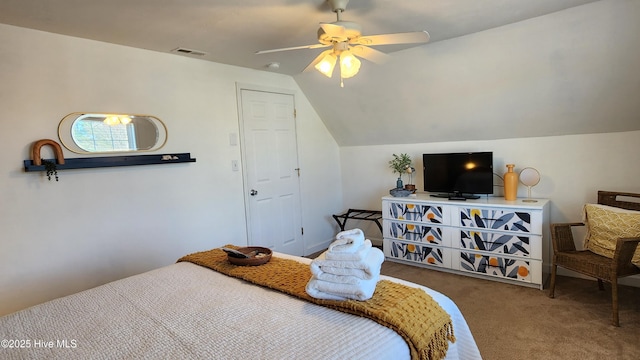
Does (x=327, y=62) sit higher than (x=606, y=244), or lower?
higher

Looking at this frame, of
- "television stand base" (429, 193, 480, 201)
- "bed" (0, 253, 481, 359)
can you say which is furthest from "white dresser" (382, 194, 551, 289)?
"bed" (0, 253, 481, 359)

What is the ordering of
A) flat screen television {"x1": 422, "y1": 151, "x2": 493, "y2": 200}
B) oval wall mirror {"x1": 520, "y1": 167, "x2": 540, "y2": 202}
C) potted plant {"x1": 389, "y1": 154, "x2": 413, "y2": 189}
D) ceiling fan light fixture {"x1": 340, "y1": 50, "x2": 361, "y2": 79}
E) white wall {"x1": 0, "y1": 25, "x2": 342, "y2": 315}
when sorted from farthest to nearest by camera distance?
potted plant {"x1": 389, "y1": 154, "x2": 413, "y2": 189} → flat screen television {"x1": 422, "y1": 151, "x2": 493, "y2": 200} → oval wall mirror {"x1": 520, "y1": 167, "x2": 540, "y2": 202} → white wall {"x1": 0, "y1": 25, "x2": 342, "y2": 315} → ceiling fan light fixture {"x1": 340, "y1": 50, "x2": 361, "y2": 79}

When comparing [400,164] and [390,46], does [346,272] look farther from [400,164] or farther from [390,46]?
[400,164]

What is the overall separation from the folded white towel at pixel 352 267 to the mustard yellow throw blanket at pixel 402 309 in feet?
0.37

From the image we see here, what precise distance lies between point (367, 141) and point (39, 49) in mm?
3431

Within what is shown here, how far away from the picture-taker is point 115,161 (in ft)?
8.84

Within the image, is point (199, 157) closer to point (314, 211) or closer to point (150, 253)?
point (150, 253)

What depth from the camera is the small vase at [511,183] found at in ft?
10.8

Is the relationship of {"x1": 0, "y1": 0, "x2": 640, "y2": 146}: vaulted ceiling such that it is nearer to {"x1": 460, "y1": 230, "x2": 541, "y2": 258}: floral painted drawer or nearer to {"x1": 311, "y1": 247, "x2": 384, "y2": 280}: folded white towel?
{"x1": 460, "y1": 230, "x2": 541, "y2": 258}: floral painted drawer

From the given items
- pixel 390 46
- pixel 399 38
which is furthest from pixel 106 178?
pixel 390 46

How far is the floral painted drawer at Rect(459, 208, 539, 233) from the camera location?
305 centimetres

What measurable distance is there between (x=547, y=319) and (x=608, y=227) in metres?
0.89

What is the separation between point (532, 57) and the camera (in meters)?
2.77

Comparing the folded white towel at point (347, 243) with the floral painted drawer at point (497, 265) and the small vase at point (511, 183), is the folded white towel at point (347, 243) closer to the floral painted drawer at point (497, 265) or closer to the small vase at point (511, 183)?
the floral painted drawer at point (497, 265)
